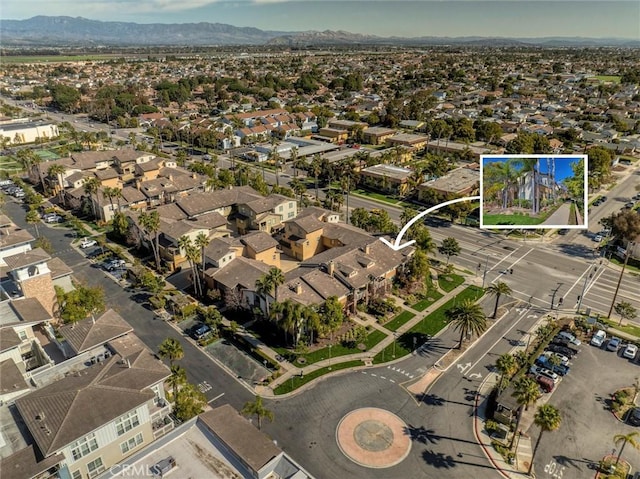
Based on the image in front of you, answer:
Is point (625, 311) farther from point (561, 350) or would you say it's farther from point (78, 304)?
point (78, 304)

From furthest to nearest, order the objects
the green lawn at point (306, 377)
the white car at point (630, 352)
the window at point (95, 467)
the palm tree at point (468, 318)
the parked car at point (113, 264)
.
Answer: the parked car at point (113, 264)
the white car at point (630, 352)
the palm tree at point (468, 318)
the green lawn at point (306, 377)
the window at point (95, 467)

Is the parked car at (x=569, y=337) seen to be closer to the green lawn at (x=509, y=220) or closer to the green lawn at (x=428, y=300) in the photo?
the green lawn at (x=428, y=300)

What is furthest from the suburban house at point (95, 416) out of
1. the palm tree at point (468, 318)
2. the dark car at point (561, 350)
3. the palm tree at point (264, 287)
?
the dark car at point (561, 350)

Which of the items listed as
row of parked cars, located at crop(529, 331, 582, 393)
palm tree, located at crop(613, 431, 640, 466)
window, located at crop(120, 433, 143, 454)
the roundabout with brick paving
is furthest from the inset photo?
window, located at crop(120, 433, 143, 454)

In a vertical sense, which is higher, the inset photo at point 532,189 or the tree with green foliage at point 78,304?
the inset photo at point 532,189

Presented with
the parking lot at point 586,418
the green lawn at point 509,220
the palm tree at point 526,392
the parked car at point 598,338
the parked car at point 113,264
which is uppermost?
the green lawn at point 509,220
